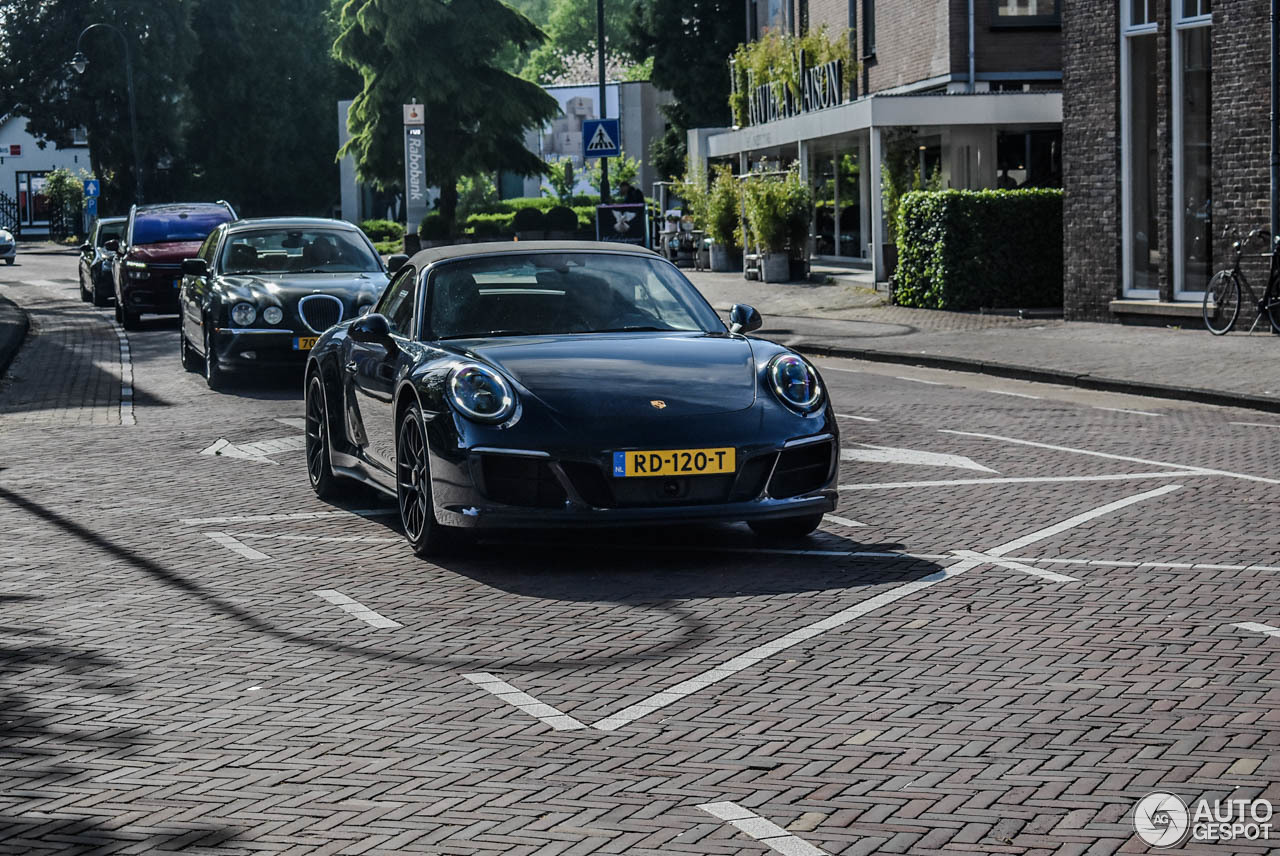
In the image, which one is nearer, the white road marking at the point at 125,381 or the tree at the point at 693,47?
the white road marking at the point at 125,381

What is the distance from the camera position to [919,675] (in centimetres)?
576

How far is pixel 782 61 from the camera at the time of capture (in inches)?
1596

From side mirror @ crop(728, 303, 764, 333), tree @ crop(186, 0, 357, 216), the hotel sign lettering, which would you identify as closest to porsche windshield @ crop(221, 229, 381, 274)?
side mirror @ crop(728, 303, 764, 333)

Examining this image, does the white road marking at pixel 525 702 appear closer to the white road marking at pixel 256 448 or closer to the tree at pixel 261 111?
Answer: the white road marking at pixel 256 448

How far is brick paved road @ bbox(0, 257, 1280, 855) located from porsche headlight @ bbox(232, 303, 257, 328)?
588 cm

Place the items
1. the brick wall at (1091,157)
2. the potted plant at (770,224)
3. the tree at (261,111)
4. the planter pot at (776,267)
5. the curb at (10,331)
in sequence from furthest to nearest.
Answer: the tree at (261,111) < the planter pot at (776,267) < the potted plant at (770,224) < the brick wall at (1091,157) < the curb at (10,331)

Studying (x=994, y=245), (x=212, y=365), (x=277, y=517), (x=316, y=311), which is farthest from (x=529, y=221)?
(x=277, y=517)

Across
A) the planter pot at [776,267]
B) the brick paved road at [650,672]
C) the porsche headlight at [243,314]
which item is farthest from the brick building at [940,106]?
the brick paved road at [650,672]

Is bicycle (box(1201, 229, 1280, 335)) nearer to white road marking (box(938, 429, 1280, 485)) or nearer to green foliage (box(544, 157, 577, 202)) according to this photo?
white road marking (box(938, 429, 1280, 485))

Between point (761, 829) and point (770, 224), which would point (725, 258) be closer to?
point (770, 224)

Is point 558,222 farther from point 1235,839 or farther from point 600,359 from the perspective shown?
point 1235,839

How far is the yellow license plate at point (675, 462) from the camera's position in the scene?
745cm

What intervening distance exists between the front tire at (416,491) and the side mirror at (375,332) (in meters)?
0.61

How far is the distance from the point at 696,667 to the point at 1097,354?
44.2ft
